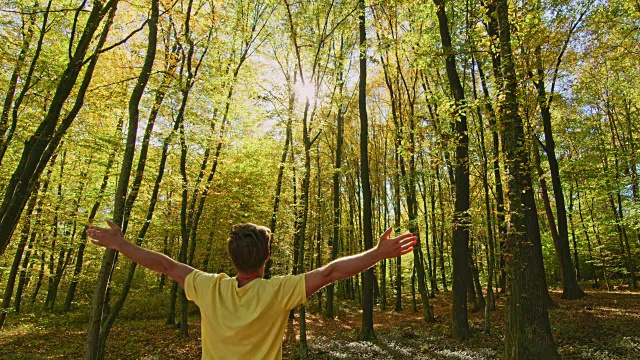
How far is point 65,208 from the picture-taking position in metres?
15.1

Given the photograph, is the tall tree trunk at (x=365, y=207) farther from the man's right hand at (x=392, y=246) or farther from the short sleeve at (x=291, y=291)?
the short sleeve at (x=291, y=291)

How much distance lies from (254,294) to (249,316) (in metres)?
0.11

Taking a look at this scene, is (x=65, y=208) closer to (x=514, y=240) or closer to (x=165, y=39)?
(x=165, y=39)

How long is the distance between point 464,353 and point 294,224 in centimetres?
1237

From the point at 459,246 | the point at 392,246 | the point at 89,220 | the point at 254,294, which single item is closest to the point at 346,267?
the point at 392,246

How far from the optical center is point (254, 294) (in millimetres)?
1812

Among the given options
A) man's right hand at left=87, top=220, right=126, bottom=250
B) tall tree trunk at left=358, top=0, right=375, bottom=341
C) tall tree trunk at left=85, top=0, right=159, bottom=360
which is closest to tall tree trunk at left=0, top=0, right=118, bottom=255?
tall tree trunk at left=85, top=0, right=159, bottom=360

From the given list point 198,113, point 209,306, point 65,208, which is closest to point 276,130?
point 198,113

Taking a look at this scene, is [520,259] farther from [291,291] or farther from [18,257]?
[18,257]

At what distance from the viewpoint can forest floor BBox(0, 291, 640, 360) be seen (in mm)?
9594

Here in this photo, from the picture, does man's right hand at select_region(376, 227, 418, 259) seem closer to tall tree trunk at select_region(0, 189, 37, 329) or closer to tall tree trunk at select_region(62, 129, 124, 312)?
tall tree trunk at select_region(62, 129, 124, 312)

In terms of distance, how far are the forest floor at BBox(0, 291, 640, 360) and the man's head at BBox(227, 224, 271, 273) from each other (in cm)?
Result: 944

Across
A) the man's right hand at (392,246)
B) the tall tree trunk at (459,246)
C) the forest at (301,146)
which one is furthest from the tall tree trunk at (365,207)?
the man's right hand at (392,246)

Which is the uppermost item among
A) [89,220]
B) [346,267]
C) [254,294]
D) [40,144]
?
[40,144]
